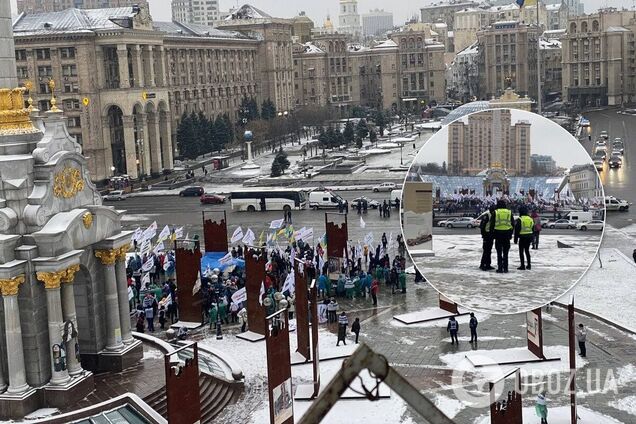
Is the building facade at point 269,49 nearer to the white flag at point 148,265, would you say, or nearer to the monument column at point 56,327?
the white flag at point 148,265

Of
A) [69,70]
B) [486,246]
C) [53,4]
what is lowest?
[486,246]

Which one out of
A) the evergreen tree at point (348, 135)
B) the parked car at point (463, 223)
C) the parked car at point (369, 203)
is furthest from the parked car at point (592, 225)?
the evergreen tree at point (348, 135)

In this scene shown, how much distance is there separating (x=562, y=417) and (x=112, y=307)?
921 centimetres

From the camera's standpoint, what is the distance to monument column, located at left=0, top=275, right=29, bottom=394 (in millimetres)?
17359

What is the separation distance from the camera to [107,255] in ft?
64.0

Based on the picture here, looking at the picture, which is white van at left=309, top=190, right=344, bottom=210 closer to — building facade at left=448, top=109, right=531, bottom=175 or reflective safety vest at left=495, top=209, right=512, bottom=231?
building facade at left=448, top=109, right=531, bottom=175

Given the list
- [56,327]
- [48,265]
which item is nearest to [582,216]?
[48,265]

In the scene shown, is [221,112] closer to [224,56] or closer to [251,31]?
[224,56]

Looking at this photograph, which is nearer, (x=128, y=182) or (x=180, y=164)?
(x=128, y=182)

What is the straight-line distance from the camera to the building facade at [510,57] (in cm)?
11975

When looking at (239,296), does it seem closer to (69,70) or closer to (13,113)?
(13,113)

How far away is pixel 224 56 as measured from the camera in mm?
93938

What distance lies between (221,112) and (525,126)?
3247 inches

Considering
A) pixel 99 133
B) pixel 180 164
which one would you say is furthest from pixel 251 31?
pixel 99 133
